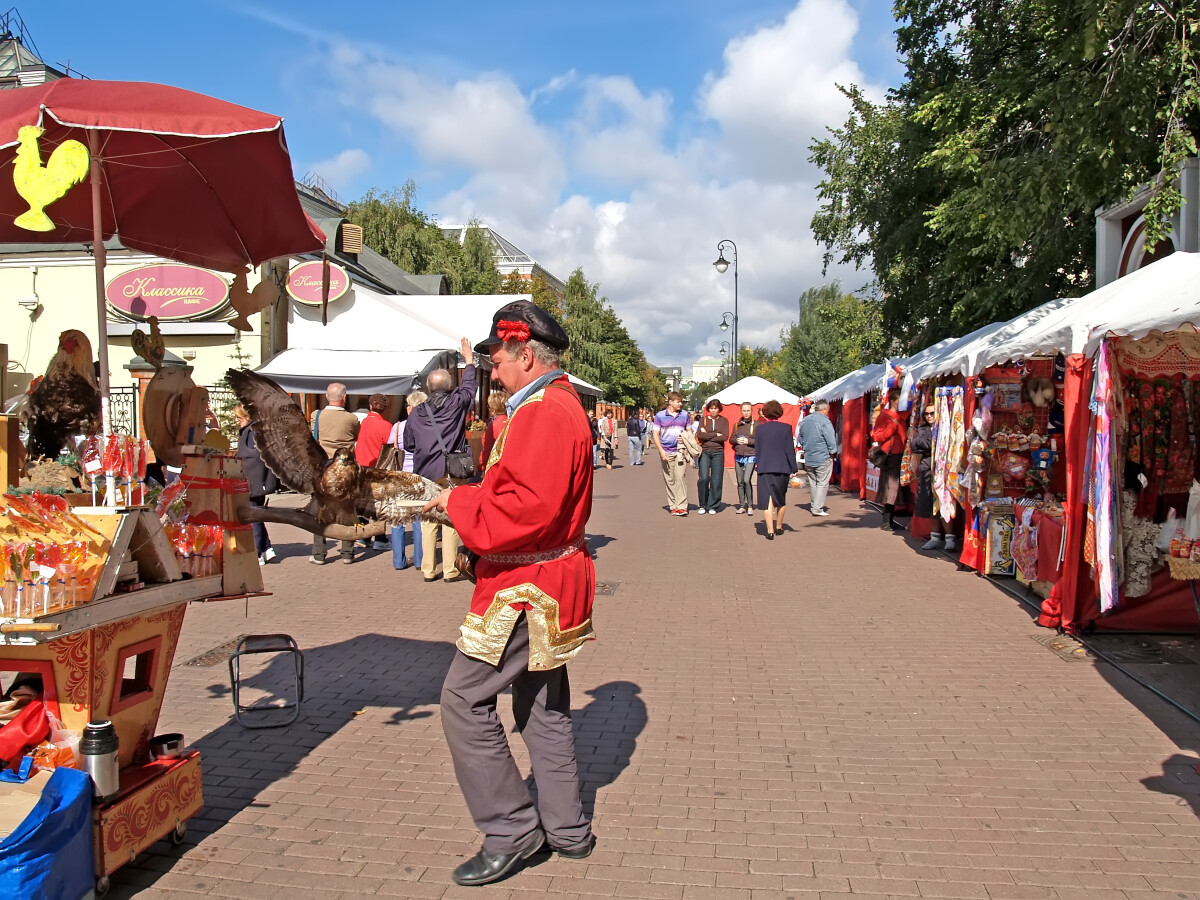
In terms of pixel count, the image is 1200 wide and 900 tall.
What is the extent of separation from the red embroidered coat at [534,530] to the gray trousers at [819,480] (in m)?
11.2

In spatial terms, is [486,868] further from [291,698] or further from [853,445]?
[853,445]

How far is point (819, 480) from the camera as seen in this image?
14367 millimetres

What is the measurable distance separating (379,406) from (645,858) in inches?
235

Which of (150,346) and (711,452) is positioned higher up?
(150,346)

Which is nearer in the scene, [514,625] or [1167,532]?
[514,625]

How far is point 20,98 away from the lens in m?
2.82

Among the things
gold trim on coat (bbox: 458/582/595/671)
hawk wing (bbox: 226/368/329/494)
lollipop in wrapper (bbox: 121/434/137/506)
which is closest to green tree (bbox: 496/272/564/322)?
hawk wing (bbox: 226/368/329/494)

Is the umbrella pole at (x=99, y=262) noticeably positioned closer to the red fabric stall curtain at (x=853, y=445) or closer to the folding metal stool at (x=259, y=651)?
the folding metal stool at (x=259, y=651)

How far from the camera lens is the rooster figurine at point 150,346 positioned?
3.78 metres

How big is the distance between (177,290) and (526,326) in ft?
60.0

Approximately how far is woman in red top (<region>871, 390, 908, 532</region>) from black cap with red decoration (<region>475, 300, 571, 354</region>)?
9631 mm

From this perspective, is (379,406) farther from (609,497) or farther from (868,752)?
(609,497)

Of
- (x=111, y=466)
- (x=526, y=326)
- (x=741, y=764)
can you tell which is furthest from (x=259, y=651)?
(x=526, y=326)

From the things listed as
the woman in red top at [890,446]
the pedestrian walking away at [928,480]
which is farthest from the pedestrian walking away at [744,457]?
the pedestrian walking away at [928,480]
